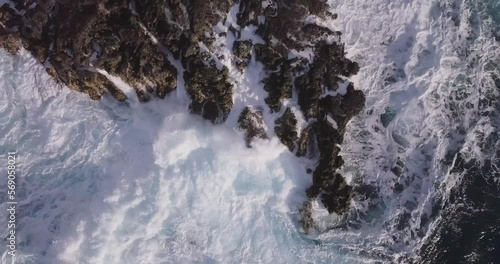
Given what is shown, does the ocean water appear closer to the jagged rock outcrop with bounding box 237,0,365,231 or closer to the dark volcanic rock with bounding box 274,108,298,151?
the dark volcanic rock with bounding box 274,108,298,151

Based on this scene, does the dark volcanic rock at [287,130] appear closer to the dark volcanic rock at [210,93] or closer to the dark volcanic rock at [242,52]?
the dark volcanic rock at [210,93]

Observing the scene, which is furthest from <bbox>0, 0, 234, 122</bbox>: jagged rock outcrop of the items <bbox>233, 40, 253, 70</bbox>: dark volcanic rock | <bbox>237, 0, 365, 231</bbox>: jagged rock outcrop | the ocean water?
<bbox>237, 0, 365, 231</bbox>: jagged rock outcrop

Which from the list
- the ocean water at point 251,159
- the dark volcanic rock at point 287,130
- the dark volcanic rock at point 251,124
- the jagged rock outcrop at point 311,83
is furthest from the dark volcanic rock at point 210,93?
the dark volcanic rock at point 287,130

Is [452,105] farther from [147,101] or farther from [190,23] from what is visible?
[147,101]

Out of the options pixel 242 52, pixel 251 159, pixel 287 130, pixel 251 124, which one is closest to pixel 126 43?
pixel 242 52

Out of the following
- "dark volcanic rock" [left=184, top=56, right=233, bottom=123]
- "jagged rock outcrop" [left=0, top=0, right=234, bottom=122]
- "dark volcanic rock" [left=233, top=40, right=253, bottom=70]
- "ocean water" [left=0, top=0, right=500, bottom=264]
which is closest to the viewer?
"ocean water" [left=0, top=0, right=500, bottom=264]

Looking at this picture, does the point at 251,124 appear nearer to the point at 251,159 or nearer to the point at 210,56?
the point at 251,159

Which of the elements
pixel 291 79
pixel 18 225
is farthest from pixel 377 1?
pixel 18 225
